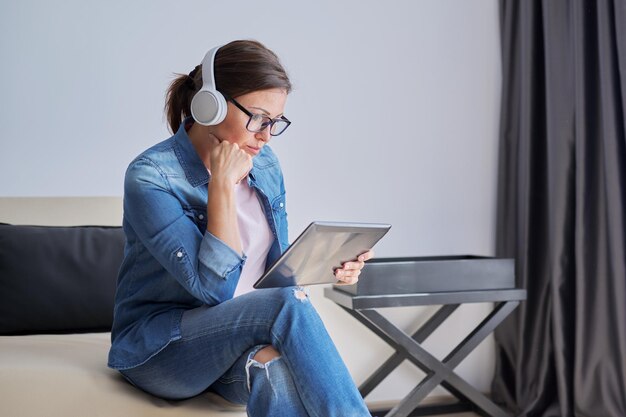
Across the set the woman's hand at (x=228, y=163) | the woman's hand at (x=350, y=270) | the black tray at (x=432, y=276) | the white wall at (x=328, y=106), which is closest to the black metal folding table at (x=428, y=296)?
the black tray at (x=432, y=276)

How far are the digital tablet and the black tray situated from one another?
70cm

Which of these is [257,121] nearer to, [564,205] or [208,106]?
[208,106]

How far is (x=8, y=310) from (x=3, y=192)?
1.65ft

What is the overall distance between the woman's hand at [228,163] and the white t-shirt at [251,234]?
0.14 meters

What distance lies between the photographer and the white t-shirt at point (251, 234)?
5.23ft

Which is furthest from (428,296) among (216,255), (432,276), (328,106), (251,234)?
(216,255)

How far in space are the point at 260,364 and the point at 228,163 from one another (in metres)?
0.41

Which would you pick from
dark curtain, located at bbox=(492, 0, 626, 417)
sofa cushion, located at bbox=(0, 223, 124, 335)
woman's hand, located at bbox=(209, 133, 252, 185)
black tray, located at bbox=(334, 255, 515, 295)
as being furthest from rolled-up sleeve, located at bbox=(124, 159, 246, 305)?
dark curtain, located at bbox=(492, 0, 626, 417)

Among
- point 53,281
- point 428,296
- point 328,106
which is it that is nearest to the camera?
point 53,281

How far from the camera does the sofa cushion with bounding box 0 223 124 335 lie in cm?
199

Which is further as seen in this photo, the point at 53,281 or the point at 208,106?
the point at 53,281

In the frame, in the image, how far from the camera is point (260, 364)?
1285 millimetres

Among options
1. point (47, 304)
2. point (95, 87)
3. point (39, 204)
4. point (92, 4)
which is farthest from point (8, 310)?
point (92, 4)

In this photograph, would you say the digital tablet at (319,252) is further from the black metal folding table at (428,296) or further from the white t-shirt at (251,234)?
the black metal folding table at (428,296)
